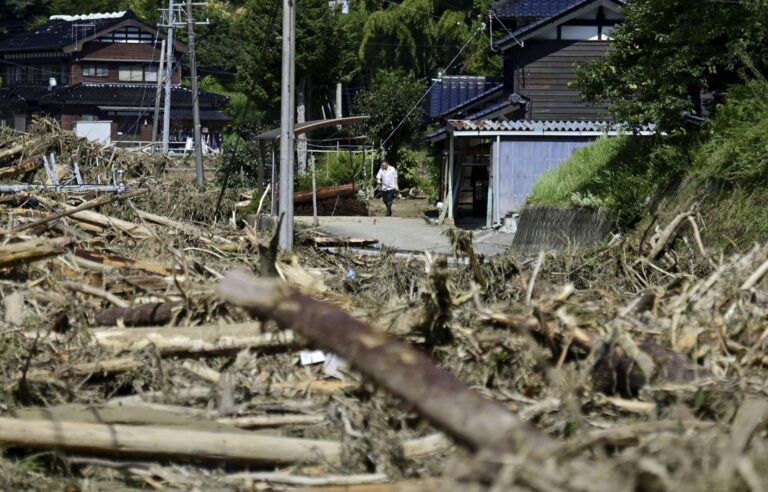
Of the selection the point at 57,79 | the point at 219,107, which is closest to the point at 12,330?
the point at 219,107

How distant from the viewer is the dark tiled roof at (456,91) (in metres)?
31.8

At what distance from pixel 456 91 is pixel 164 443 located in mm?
27991

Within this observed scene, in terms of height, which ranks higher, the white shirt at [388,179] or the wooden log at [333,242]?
the white shirt at [388,179]

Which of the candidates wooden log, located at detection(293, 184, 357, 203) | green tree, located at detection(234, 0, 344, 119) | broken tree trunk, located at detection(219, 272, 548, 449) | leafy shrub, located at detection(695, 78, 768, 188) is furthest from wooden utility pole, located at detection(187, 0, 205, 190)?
broken tree trunk, located at detection(219, 272, 548, 449)

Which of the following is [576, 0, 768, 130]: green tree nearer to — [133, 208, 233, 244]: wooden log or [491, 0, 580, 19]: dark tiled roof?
[133, 208, 233, 244]: wooden log

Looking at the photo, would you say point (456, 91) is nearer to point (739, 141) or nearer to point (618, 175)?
point (618, 175)

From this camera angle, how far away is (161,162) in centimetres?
2791

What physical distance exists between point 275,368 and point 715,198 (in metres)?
8.52

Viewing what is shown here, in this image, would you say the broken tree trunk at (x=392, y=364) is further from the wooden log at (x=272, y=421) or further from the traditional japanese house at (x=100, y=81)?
the traditional japanese house at (x=100, y=81)

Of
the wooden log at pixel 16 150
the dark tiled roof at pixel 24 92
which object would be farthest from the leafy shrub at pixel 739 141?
the dark tiled roof at pixel 24 92

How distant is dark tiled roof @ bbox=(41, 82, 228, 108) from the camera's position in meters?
55.2

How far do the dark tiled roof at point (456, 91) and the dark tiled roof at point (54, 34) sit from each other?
94.0ft

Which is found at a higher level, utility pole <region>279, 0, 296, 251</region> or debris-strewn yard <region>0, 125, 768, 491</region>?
utility pole <region>279, 0, 296, 251</region>

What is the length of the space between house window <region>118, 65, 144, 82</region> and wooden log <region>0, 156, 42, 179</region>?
38480 mm
